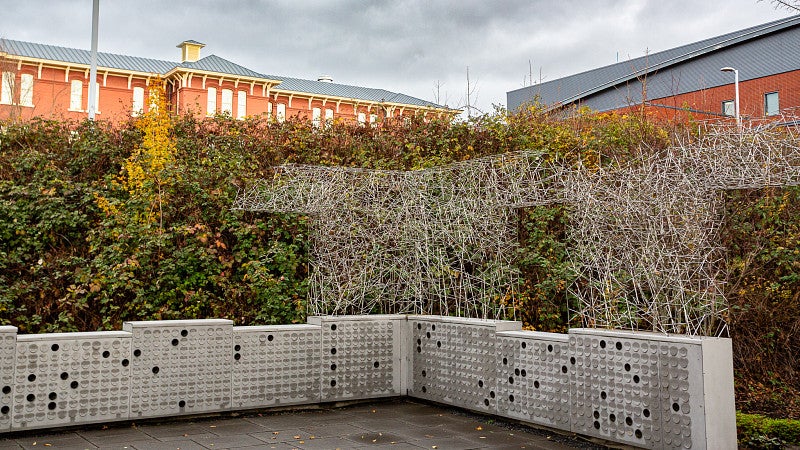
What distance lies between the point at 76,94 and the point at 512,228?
2329 centimetres

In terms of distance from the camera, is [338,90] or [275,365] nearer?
[275,365]

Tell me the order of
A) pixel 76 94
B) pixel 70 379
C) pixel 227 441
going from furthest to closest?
pixel 76 94
pixel 70 379
pixel 227 441

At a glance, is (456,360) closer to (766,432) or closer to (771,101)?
(766,432)

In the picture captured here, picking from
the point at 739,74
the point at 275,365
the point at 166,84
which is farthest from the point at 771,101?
the point at 275,365

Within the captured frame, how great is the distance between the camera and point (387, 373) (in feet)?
25.6

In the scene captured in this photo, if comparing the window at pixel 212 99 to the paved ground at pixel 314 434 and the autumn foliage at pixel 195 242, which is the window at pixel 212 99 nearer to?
the autumn foliage at pixel 195 242

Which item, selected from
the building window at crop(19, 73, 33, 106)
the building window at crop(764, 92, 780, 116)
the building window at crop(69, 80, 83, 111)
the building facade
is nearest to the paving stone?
the building facade

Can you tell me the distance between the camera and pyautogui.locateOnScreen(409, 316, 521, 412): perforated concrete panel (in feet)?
22.5

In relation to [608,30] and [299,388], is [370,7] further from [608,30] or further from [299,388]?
[299,388]

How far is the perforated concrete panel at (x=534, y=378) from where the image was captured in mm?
6066

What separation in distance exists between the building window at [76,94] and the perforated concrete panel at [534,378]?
76.4 ft

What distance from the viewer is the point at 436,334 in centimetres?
755

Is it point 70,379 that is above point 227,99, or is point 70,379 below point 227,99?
below

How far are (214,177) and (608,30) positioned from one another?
869cm
